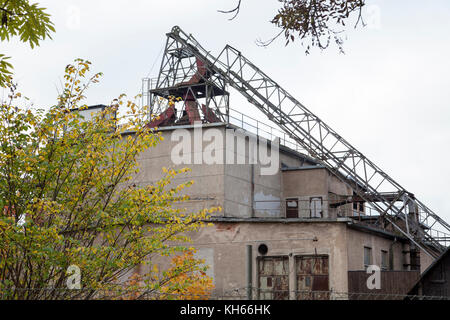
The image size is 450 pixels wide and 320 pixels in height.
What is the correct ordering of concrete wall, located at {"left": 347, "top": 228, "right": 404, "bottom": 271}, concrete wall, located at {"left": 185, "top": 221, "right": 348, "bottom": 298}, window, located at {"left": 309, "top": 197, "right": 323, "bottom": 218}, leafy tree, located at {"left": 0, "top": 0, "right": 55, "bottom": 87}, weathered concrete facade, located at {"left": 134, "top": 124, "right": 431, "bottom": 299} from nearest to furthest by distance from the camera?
leafy tree, located at {"left": 0, "top": 0, "right": 55, "bottom": 87}
concrete wall, located at {"left": 185, "top": 221, "right": 348, "bottom": 298}
weathered concrete facade, located at {"left": 134, "top": 124, "right": 431, "bottom": 299}
concrete wall, located at {"left": 347, "top": 228, "right": 404, "bottom": 271}
window, located at {"left": 309, "top": 197, "right": 323, "bottom": 218}

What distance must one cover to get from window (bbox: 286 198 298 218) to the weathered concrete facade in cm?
5

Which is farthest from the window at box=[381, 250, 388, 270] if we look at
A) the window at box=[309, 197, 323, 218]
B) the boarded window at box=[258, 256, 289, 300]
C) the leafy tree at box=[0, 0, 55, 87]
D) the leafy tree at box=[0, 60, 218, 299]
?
the leafy tree at box=[0, 0, 55, 87]

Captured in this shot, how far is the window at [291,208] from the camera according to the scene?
3252cm

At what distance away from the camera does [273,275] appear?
24547mm

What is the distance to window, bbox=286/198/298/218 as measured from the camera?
32.5 meters

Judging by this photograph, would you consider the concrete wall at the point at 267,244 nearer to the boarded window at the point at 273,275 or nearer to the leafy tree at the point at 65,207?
the boarded window at the point at 273,275

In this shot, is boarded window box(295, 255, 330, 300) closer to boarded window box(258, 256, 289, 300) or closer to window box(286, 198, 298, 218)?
boarded window box(258, 256, 289, 300)

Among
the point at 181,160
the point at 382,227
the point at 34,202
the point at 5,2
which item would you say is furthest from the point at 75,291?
the point at 382,227

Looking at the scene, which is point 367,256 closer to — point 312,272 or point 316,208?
point 312,272

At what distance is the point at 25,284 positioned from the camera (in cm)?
1202

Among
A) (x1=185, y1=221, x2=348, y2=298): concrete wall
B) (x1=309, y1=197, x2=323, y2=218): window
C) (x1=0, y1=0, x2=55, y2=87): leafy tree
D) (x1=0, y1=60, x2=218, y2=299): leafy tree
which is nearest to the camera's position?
(x1=0, y1=0, x2=55, y2=87): leafy tree

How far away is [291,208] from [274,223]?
26.8ft
